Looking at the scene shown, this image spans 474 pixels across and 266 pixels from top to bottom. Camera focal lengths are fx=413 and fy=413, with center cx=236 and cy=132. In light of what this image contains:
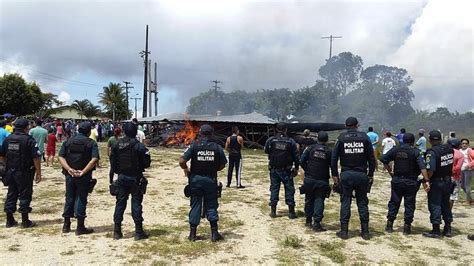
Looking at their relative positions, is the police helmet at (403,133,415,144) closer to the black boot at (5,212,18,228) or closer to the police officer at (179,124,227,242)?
the police officer at (179,124,227,242)

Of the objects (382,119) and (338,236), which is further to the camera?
(382,119)

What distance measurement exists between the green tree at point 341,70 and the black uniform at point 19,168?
2071 inches

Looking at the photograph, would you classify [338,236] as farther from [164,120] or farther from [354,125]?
[164,120]

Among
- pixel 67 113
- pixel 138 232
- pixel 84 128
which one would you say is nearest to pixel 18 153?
pixel 84 128

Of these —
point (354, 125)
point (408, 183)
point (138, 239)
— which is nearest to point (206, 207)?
point (138, 239)

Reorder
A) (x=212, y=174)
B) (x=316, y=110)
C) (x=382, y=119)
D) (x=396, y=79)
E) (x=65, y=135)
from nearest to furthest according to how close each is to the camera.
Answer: (x=212, y=174)
(x=65, y=135)
(x=316, y=110)
(x=382, y=119)
(x=396, y=79)

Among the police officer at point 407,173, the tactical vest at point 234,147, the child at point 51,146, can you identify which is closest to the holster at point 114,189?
the police officer at point 407,173

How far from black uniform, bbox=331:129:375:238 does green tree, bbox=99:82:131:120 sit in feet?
201

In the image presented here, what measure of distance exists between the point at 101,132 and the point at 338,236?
27390mm

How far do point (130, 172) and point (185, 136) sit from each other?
21851mm

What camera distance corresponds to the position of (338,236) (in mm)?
6652

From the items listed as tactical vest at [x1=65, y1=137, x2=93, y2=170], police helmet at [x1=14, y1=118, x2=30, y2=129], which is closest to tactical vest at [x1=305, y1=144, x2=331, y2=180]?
tactical vest at [x1=65, y1=137, x2=93, y2=170]

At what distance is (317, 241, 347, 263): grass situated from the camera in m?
5.54

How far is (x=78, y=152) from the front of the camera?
633cm
